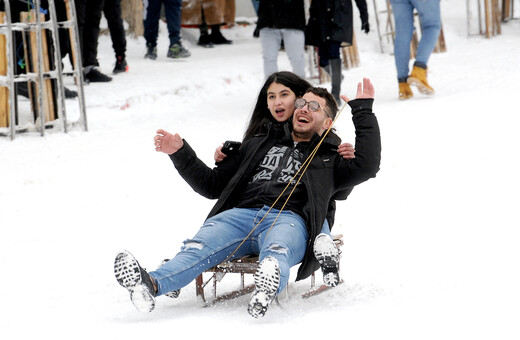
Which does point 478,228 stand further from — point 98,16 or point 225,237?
point 98,16

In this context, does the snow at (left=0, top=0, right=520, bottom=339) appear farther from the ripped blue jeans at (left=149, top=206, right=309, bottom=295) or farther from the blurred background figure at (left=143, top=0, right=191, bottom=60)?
the blurred background figure at (left=143, top=0, right=191, bottom=60)

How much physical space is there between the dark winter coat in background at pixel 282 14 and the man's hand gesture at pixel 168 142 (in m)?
4.30

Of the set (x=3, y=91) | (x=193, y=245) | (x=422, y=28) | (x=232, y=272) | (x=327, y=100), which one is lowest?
(x=232, y=272)

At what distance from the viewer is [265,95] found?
3604 mm

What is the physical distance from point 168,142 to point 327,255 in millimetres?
728

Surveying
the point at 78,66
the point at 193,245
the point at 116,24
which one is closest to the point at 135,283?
the point at 193,245

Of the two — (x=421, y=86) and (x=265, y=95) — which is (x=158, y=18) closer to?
(x=421, y=86)

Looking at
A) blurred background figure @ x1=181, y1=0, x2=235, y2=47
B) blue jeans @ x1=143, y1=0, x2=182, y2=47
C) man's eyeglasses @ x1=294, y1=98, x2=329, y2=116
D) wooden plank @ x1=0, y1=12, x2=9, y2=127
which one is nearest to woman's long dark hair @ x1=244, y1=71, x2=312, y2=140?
man's eyeglasses @ x1=294, y1=98, x2=329, y2=116

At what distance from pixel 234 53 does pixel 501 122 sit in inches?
200

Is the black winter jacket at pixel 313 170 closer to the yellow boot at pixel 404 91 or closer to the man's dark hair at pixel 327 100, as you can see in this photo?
the man's dark hair at pixel 327 100

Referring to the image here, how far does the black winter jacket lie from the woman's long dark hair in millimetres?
131

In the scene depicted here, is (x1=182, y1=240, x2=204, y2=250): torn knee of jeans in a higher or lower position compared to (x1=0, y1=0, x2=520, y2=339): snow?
higher

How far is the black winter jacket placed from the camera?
3057 mm

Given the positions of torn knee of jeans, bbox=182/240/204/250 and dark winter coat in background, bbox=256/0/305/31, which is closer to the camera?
torn knee of jeans, bbox=182/240/204/250
